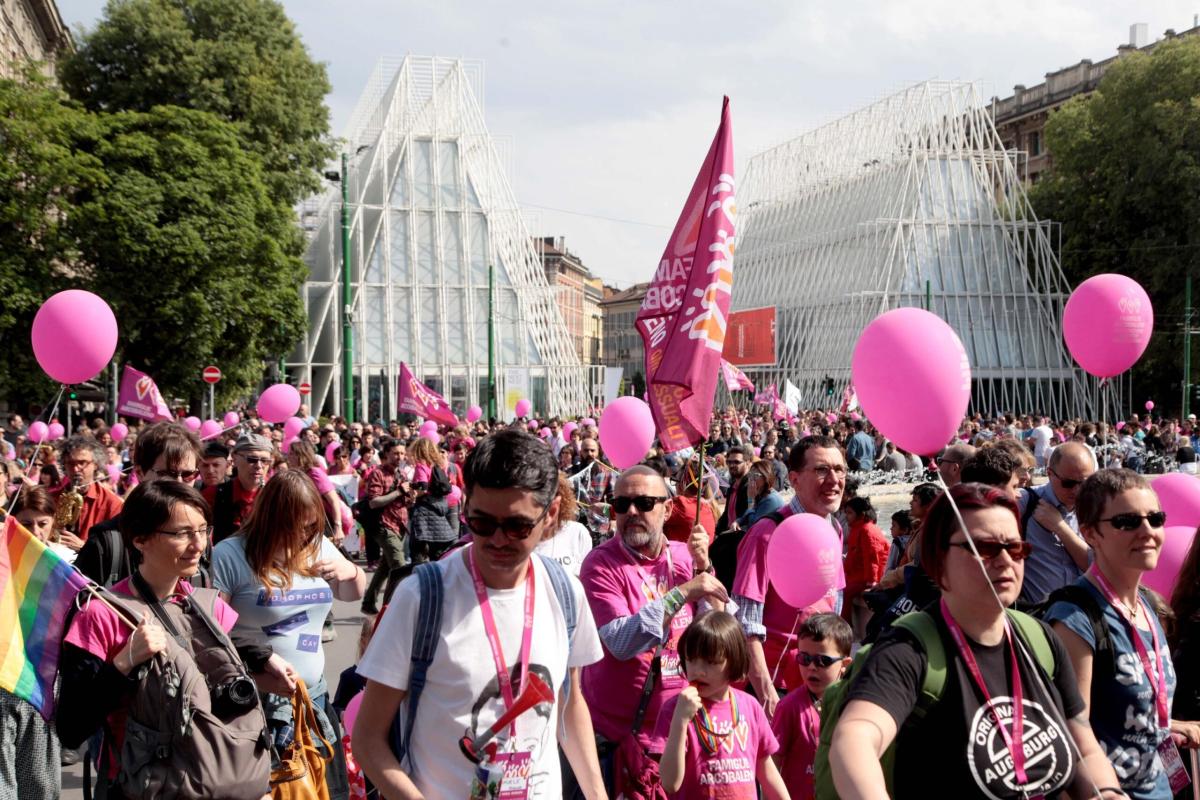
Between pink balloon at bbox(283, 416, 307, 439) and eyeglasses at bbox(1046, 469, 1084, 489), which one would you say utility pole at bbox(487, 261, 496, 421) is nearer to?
pink balloon at bbox(283, 416, 307, 439)

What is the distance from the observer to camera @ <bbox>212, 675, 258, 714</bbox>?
12.3 feet

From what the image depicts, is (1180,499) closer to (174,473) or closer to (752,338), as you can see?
(174,473)

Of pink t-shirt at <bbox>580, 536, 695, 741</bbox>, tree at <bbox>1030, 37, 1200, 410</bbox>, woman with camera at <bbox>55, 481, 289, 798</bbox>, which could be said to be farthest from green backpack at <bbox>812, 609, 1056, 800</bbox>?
tree at <bbox>1030, 37, 1200, 410</bbox>

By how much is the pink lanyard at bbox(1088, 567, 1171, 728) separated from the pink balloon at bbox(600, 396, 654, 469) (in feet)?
17.2

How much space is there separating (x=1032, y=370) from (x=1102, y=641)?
5268 cm

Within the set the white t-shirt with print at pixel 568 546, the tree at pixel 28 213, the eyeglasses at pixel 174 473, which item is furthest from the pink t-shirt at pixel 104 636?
the tree at pixel 28 213

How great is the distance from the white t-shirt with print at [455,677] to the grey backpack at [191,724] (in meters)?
1.06

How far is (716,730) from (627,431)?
4.58 meters

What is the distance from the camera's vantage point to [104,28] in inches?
1502

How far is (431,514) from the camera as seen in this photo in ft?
36.1

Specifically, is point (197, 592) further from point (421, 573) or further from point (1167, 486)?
point (1167, 486)

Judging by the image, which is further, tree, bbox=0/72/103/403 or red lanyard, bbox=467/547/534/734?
tree, bbox=0/72/103/403

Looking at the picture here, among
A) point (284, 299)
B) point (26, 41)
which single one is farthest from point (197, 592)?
point (26, 41)

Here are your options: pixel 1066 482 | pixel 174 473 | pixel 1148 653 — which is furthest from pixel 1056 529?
pixel 174 473
